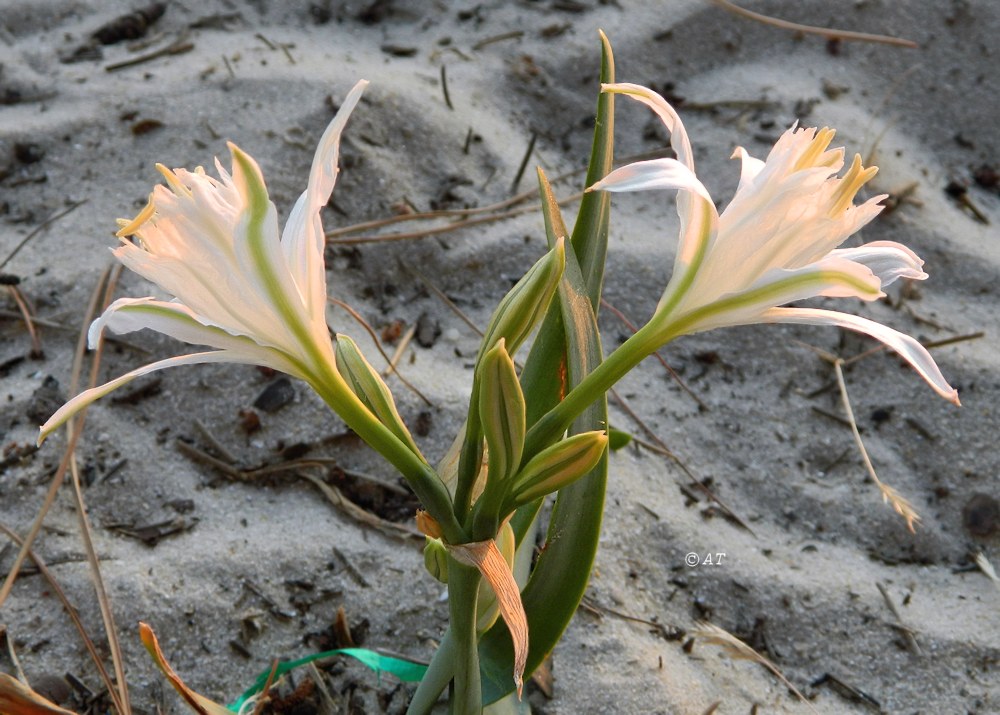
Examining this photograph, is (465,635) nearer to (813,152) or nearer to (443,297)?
(813,152)

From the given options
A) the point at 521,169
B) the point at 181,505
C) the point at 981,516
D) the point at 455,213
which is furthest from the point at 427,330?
the point at 981,516

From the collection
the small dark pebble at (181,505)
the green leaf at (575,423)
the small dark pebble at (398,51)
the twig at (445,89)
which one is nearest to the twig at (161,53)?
the small dark pebble at (398,51)

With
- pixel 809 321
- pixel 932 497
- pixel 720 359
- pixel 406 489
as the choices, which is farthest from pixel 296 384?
pixel 932 497

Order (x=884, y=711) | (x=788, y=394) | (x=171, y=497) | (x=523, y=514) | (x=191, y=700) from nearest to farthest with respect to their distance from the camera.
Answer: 1. (x=191, y=700)
2. (x=523, y=514)
3. (x=884, y=711)
4. (x=171, y=497)
5. (x=788, y=394)

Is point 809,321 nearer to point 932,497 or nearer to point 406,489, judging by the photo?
point 406,489

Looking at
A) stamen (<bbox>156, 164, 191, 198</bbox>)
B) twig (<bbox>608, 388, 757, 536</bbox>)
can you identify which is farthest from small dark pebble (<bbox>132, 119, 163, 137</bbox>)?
stamen (<bbox>156, 164, 191, 198</bbox>)

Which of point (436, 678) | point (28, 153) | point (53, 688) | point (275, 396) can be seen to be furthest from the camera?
point (28, 153)

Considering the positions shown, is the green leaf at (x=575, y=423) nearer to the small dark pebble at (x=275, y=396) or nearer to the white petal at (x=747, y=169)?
the white petal at (x=747, y=169)
